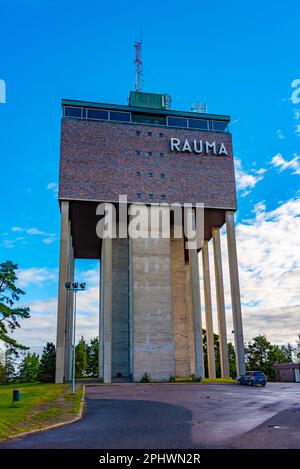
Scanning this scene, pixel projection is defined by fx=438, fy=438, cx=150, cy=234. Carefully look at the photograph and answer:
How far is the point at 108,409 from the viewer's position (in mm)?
16797

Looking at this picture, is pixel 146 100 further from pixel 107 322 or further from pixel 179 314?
pixel 107 322

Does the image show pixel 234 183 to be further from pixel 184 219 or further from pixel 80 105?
pixel 80 105

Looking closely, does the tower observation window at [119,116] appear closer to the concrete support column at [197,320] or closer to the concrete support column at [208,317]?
the concrete support column at [197,320]

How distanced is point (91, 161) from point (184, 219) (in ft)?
38.2

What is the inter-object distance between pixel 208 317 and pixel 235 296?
7.93 m

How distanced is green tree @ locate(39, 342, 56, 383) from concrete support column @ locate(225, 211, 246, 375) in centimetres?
1843

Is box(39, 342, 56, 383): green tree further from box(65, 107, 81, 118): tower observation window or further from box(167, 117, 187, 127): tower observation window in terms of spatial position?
box(167, 117, 187, 127): tower observation window

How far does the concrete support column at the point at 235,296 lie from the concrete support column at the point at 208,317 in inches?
247

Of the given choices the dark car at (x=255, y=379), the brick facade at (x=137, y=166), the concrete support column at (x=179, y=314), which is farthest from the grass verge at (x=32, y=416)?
the concrete support column at (x=179, y=314)

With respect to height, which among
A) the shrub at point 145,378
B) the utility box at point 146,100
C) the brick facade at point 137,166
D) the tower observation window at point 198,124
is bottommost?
the shrub at point 145,378

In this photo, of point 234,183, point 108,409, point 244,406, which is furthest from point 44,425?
point 234,183

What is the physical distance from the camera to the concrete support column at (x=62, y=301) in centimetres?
3847

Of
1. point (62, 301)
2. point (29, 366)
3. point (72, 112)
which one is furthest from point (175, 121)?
point (29, 366)

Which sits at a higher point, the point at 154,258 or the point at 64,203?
the point at 64,203
